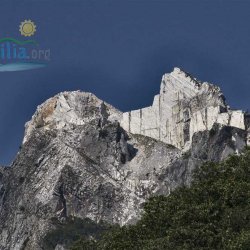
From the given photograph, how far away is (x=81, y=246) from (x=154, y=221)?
765 cm

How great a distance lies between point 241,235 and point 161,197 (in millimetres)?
19278

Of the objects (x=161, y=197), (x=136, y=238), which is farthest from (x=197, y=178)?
(x=136, y=238)

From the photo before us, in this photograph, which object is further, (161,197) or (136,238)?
(161,197)

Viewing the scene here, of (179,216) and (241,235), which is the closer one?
(241,235)

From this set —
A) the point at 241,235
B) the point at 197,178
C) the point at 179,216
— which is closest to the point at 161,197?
the point at 197,178

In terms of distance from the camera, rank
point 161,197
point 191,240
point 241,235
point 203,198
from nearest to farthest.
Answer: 1. point 241,235
2. point 191,240
3. point 203,198
4. point 161,197

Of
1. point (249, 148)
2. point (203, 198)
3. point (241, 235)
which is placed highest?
point (249, 148)

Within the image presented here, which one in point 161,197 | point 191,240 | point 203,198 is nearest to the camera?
point 191,240

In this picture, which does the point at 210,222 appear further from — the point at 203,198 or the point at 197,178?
the point at 197,178

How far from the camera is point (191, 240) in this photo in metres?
76.6

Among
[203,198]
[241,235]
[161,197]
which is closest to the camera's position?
[241,235]

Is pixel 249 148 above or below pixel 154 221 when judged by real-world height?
above

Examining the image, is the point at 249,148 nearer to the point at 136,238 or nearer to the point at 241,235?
the point at 136,238

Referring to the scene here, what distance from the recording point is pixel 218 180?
85.8 m
